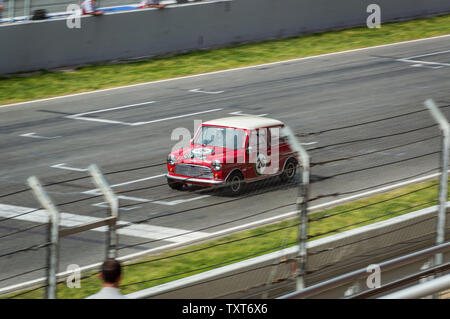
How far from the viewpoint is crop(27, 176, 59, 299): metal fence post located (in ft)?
19.9

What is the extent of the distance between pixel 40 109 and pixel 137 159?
559 cm

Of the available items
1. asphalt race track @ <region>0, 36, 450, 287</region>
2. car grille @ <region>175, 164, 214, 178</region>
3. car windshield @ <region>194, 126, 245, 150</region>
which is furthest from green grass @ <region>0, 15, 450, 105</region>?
car grille @ <region>175, 164, 214, 178</region>

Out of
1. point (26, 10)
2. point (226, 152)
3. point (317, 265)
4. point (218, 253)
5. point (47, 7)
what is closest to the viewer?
point (317, 265)

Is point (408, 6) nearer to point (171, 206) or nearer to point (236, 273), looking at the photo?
point (171, 206)

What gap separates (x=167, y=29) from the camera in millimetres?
25703

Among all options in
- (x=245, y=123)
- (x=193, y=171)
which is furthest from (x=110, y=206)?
(x=245, y=123)

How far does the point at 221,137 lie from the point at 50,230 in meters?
8.49

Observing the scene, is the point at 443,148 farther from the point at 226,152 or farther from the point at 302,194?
the point at 226,152

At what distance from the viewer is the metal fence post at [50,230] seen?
605cm

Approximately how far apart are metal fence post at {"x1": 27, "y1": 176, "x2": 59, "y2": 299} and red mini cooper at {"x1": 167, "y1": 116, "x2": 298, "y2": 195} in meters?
6.85

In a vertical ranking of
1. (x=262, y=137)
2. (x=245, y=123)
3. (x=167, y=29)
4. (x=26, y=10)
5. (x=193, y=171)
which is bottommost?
(x=193, y=171)
